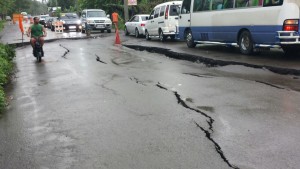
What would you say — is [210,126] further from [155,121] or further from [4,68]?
[4,68]

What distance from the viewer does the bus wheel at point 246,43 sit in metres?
13.2

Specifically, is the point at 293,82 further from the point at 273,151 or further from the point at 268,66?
the point at 273,151

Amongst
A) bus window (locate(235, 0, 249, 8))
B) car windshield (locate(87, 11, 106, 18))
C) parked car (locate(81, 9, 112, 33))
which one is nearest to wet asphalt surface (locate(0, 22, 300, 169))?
bus window (locate(235, 0, 249, 8))

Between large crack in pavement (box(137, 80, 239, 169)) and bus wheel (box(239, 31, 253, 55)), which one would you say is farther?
bus wheel (box(239, 31, 253, 55))

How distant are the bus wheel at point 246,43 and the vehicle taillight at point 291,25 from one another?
1904 mm

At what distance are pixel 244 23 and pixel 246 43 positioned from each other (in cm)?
75

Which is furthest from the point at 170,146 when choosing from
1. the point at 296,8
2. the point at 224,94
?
the point at 296,8

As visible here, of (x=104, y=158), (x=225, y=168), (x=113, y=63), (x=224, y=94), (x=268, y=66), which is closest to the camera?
(x=225, y=168)

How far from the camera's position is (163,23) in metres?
20.9

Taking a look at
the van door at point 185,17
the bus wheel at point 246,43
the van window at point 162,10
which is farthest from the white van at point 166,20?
the bus wheel at point 246,43

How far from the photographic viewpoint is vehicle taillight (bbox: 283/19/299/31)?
11113 mm

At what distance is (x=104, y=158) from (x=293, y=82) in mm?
5812

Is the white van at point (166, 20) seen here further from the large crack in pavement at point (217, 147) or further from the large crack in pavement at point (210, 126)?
the large crack in pavement at point (217, 147)

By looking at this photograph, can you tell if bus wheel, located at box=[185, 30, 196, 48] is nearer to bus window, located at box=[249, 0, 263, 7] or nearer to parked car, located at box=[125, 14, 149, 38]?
bus window, located at box=[249, 0, 263, 7]
